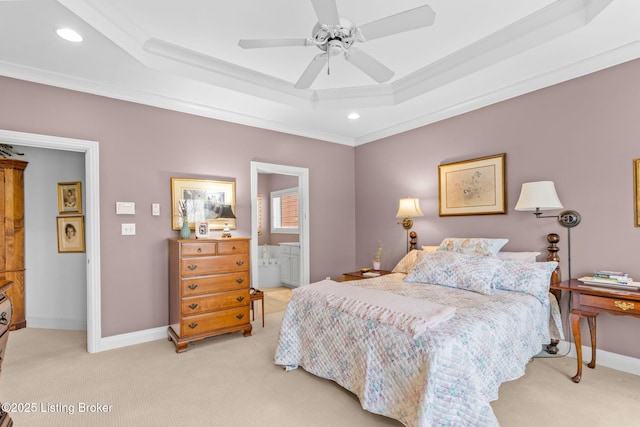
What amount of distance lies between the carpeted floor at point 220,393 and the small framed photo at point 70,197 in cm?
158

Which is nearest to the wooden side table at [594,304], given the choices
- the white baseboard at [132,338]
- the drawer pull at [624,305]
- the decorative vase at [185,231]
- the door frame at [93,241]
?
the drawer pull at [624,305]

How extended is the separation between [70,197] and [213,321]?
2.40 m

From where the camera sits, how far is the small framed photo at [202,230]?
3.57m

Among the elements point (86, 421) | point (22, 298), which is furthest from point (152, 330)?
point (22, 298)

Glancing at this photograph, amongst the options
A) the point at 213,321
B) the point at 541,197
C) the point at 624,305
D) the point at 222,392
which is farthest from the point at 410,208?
the point at 222,392

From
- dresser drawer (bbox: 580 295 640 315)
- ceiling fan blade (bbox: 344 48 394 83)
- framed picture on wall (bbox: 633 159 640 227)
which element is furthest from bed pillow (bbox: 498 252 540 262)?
ceiling fan blade (bbox: 344 48 394 83)

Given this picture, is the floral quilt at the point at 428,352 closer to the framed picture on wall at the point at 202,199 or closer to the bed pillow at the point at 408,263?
the bed pillow at the point at 408,263

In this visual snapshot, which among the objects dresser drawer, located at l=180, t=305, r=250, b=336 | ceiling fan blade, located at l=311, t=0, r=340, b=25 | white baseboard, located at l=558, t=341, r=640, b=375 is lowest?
Answer: white baseboard, located at l=558, t=341, r=640, b=375

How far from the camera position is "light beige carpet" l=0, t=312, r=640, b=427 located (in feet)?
6.87

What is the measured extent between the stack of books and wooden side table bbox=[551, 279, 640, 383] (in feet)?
0.15

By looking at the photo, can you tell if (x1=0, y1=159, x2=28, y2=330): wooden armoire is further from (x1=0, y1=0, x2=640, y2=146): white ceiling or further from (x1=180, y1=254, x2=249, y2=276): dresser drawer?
(x1=180, y1=254, x2=249, y2=276): dresser drawer

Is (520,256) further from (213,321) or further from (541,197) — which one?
(213,321)

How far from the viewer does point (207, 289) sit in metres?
3.36

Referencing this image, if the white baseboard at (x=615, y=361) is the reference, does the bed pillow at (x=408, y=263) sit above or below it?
above
